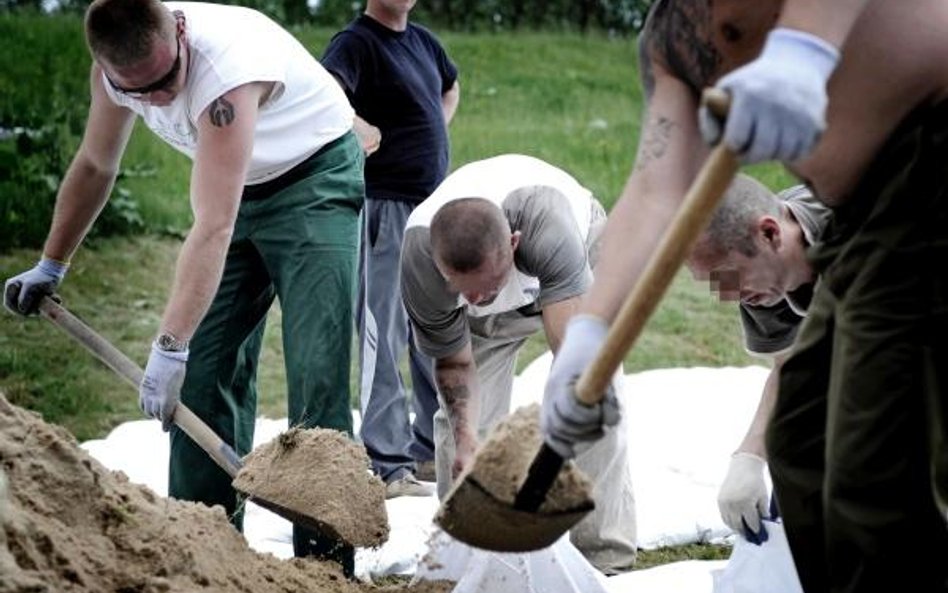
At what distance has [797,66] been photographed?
2.10 meters

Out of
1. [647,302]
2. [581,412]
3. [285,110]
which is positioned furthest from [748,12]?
[285,110]

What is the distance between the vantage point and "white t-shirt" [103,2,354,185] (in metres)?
3.90

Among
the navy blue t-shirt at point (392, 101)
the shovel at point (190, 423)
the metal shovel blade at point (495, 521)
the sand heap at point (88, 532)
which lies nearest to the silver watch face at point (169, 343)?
the shovel at point (190, 423)

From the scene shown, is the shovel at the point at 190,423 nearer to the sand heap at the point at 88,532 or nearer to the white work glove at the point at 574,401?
the sand heap at the point at 88,532

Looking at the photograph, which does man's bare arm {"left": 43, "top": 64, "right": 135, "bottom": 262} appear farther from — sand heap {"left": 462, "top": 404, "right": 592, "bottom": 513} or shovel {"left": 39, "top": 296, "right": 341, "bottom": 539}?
sand heap {"left": 462, "top": 404, "right": 592, "bottom": 513}

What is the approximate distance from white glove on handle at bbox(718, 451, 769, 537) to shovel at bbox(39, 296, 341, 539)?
971mm

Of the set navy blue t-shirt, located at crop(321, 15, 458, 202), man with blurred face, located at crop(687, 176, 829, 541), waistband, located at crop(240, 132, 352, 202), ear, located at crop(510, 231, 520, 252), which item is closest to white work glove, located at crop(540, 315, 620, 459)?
man with blurred face, located at crop(687, 176, 829, 541)

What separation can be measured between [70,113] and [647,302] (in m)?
6.96

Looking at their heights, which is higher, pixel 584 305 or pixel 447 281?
pixel 584 305

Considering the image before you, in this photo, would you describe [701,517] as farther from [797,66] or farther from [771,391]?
[797,66]

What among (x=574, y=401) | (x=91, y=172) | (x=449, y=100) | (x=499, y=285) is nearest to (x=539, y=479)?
(x=574, y=401)

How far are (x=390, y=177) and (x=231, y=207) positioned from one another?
168 centimetres

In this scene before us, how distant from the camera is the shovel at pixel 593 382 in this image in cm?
215

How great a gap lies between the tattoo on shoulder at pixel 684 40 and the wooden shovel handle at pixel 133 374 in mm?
1777
